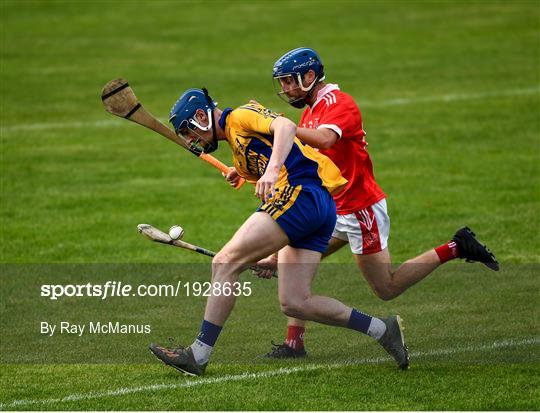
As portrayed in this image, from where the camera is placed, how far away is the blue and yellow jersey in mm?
8086

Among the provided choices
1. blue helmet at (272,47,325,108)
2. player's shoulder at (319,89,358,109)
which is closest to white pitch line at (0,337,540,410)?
player's shoulder at (319,89,358,109)

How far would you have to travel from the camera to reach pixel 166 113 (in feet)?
66.5

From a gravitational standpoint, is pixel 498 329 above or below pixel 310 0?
below

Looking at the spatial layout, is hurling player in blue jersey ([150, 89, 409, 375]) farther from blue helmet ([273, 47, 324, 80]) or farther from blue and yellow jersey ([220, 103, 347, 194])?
blue helmet ([273, 47, 324, 80])

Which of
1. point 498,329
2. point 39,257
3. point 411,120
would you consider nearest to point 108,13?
point 411,120

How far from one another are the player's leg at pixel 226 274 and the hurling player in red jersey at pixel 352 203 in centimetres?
100

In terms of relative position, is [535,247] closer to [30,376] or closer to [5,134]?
[30,376]

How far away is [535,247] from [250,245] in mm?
5730

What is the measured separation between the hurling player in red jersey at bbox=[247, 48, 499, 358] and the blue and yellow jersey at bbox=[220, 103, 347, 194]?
0.55 meters

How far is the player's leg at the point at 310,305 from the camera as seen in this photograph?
823cm

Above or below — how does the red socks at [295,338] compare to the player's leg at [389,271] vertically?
below

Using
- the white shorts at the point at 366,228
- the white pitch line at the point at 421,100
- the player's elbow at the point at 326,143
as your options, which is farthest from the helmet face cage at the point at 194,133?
the white pitch line at the point at 421,100

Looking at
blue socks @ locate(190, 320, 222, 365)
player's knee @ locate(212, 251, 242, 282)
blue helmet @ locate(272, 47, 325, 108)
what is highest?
blue helmet @ locate(272, 47, 325, 108)

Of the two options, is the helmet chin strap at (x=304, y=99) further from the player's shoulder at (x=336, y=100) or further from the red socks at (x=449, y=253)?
the red socks at (x=449, y=253)
